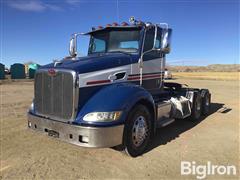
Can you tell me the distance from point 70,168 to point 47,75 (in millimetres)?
1770

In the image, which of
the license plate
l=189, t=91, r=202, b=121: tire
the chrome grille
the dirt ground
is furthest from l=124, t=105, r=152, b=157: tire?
l=189, t=91, r=202, b=121: tire

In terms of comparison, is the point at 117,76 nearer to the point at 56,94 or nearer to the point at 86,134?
the point at 56,94

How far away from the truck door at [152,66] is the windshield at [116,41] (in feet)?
0.94

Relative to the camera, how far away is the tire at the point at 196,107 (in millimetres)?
8133

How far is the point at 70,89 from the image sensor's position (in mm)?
4445

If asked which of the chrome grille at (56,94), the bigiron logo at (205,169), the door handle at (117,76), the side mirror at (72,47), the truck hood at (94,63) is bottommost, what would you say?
the bigiron logo at (205,169)

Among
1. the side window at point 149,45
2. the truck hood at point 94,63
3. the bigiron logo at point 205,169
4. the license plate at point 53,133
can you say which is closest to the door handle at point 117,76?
the truck hood at point 94,63

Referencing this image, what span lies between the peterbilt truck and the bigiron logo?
98 cm

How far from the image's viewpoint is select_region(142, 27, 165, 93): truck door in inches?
A: 239

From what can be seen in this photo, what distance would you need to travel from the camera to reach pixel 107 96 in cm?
455

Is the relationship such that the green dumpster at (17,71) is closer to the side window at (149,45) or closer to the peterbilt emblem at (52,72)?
the side window at (149,45)

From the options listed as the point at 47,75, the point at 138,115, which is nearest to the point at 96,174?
the point at 138,115

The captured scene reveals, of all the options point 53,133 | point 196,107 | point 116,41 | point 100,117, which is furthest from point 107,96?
point 196,107

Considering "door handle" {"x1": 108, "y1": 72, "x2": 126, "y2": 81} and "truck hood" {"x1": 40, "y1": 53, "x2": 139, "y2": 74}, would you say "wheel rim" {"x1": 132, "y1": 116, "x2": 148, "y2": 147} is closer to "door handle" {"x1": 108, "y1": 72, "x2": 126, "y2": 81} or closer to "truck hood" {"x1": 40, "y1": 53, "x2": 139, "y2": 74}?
"door handle" {"x1": 108, "y1": 72, "x2": 126, "y2": 81}
